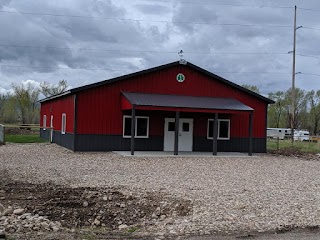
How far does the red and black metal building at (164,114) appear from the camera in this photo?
70.8ft

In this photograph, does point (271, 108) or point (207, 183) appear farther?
point (271, 108)

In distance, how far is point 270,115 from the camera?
253 ft

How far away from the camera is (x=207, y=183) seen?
12203mm

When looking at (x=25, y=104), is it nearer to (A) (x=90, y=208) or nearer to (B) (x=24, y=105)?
(B) (x=24, y=105)

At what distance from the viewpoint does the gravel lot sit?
25.4 ft

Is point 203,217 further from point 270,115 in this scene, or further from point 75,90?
point 270,115

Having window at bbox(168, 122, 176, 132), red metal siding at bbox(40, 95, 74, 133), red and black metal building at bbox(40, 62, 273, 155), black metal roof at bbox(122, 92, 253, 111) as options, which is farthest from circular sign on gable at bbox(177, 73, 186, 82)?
red metal siding at bbox(40, 95, 74, 133)

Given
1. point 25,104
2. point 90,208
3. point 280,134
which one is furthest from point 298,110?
point 90,208

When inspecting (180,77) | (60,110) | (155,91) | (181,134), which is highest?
(180,77)

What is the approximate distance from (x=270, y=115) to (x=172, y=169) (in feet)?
211

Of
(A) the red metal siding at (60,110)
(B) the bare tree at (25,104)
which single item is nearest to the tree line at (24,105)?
(B) the bare tree at (25,104)

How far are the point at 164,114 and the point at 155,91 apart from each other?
134 centimetres

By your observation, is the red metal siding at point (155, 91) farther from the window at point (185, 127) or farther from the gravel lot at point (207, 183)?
the gravel lot at point (207, 183)

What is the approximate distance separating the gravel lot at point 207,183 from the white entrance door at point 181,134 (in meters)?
3.42
